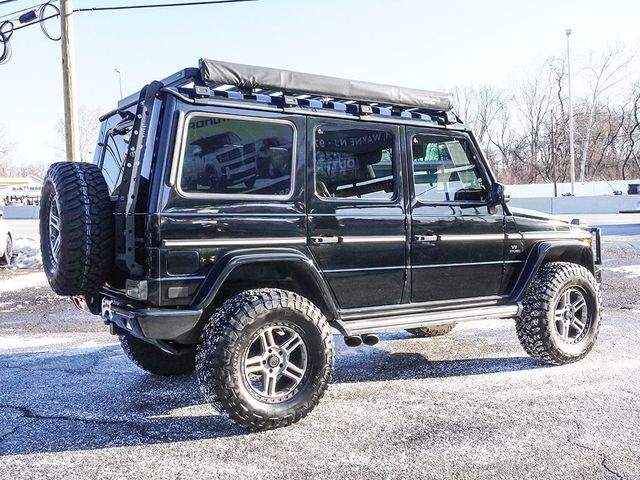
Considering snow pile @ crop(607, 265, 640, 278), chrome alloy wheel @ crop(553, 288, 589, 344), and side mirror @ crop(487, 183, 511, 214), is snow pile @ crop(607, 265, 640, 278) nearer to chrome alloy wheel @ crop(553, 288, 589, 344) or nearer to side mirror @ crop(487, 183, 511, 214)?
chrome alloy wheel @ crop(553, 288, 589, 344)

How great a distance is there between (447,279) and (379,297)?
64 cm

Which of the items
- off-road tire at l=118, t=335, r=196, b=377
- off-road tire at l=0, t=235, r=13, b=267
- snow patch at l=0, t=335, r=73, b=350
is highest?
off-road tire at l=0, t=235, r=13, b=267

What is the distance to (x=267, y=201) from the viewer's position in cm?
386

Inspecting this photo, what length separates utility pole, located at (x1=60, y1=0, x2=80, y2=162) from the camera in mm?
10953

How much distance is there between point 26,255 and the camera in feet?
41.8

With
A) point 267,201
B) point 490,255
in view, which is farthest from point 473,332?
point 267,201

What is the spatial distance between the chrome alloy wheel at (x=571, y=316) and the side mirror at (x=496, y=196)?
3.20ft

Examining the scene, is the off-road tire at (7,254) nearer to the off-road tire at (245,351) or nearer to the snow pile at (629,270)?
the off-road tire at (245,351)

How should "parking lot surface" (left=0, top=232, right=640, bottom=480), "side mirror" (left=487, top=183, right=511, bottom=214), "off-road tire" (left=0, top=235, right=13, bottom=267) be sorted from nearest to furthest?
"parking lot surface" (left=0, top=232, right=640, bottom=480) → "side mirror" (left=487, top=183, right=511, bottom=214) → "off-road tire" (left=0, top=235, right=13, bottom=267)

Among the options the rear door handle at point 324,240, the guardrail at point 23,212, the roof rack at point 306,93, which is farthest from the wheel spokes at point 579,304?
the guardrail at point 23,212

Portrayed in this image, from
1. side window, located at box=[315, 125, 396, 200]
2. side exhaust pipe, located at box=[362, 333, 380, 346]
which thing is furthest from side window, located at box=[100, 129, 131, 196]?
side exhaust pipe, located at box=[362, 333, 380, 346]

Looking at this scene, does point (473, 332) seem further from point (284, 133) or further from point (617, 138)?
point (617, 138)

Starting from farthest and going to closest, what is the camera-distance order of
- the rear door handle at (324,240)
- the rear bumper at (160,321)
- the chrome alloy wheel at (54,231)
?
the rear door handle at (324,240), the chrome alloy wheel at (54,231), the rear bumper at (160,321)

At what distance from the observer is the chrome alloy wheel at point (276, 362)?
372 centimetres
